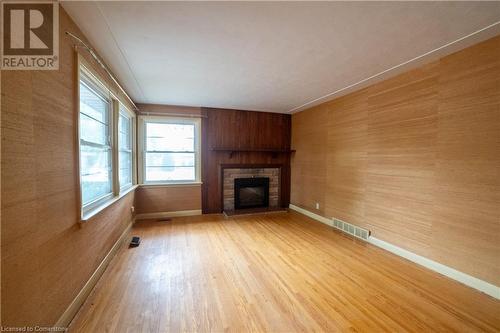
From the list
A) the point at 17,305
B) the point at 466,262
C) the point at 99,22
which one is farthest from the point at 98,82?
the point at 466,262

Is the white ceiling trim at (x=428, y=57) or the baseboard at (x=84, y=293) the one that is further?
the white ceiling trim at (x=428, y=57)

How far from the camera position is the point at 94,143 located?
2.29 metres

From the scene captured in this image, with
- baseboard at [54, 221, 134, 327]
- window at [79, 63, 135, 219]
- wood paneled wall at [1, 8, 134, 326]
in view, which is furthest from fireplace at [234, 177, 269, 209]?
wood paneled wall at [1, 8, 134, 326]

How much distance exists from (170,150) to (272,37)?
11.6 ft

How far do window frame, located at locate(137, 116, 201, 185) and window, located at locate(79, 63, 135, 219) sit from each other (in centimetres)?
100

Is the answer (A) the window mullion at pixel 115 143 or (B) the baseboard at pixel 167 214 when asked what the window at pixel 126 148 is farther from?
(B) the baseboard at pixel 167 214

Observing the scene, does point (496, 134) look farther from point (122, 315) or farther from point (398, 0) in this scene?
point (122, 315)

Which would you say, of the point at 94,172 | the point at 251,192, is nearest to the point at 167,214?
the point at 251,192

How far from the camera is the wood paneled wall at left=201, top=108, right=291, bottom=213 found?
497 centimetres

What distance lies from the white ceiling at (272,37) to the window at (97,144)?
42cm

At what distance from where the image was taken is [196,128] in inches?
192

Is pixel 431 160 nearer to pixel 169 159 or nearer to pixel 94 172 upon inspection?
pixel 94 172

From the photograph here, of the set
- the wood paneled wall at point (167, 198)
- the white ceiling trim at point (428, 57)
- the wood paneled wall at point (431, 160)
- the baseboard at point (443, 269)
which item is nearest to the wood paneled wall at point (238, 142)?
the wood paneled wall at point (167, 198)

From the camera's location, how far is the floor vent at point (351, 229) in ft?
11.1
